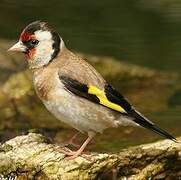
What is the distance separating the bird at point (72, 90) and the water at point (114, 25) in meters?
5.28

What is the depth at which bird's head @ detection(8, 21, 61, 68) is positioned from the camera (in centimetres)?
775

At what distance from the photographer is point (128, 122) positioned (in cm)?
773

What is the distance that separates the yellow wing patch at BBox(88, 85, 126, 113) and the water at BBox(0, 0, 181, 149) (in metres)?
5.35

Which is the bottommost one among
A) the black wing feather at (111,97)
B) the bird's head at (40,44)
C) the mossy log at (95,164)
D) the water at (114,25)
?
the water at (114,25)

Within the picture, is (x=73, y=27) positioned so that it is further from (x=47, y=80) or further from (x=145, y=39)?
(x=47, y=80)

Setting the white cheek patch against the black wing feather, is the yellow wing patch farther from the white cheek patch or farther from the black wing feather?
the white cheek patch

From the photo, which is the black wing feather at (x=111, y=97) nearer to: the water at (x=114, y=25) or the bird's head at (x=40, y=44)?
the bird's head at (x=40, y=44)

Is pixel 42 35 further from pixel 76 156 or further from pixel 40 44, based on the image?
pixel 76 156

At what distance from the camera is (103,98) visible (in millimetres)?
7562

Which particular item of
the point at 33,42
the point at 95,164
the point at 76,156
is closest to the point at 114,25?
the point at 33,42

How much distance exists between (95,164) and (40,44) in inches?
46.6

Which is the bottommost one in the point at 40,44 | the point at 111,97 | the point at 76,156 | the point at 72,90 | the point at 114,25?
the point at 114,25

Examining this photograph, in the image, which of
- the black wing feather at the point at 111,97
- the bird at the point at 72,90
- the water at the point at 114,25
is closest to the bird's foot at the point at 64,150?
the bird at the point at 72,90

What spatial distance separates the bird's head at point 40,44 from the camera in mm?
7754
